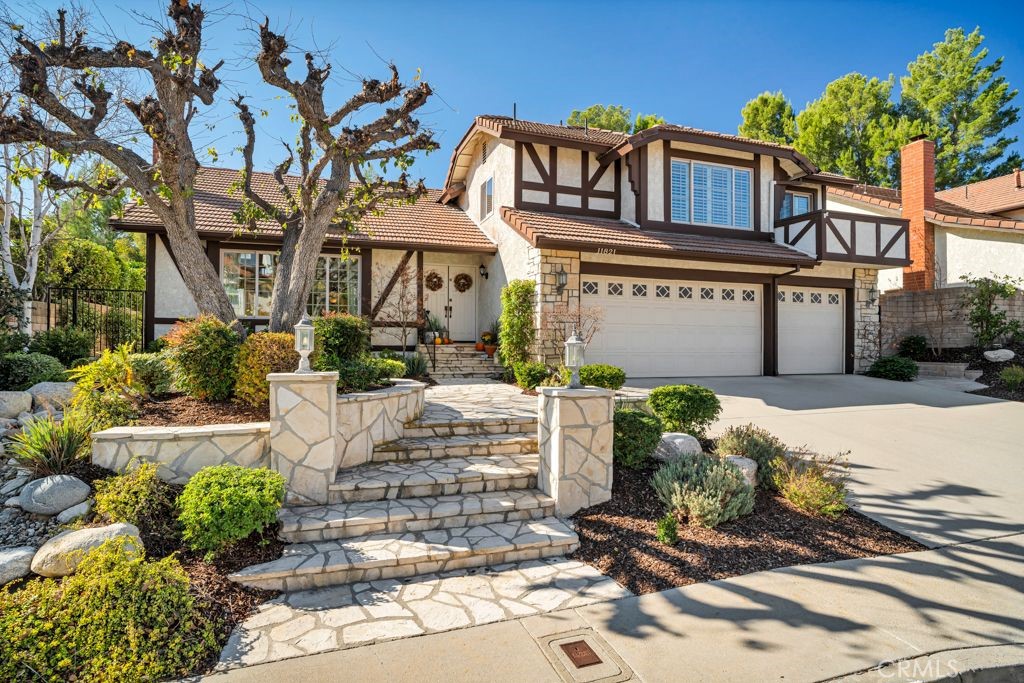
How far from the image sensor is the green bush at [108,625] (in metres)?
2.49

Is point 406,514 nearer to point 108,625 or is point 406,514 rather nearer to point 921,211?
point 108,625

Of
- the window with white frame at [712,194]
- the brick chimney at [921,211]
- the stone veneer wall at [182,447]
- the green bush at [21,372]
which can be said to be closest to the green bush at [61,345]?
the green bush at [21,372]

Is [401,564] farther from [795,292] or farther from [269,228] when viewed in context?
[795,292]

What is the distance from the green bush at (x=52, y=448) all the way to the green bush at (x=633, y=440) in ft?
Answer: 15.8

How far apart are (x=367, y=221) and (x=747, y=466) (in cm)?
1046

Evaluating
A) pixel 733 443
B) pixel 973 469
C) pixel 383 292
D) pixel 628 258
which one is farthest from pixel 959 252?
pixel 383 292

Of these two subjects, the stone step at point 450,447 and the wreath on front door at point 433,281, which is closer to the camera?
the stone step at point 450,447

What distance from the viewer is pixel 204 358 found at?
5.27 metres

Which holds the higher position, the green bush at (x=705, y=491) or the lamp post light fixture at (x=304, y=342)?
the lamp post light fixture at (x=304, y=342)

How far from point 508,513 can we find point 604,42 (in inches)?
339

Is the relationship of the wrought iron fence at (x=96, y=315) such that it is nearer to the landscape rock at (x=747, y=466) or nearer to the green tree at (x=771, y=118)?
the landscape rock at (x=747, y=466)

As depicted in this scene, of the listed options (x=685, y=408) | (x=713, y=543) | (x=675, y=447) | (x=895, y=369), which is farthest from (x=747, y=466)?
(x=895, y=369)

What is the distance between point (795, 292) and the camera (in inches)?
492

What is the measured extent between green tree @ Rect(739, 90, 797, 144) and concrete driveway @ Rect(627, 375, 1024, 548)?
17.1m
